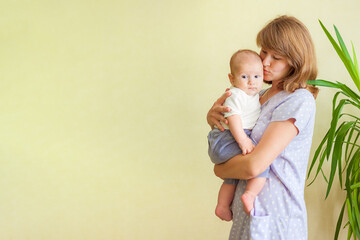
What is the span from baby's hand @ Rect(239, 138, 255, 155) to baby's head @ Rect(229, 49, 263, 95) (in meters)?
0.21

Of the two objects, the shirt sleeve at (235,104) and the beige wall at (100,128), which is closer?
the shirt sleeve at (235,104)

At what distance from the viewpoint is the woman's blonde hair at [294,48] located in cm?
180

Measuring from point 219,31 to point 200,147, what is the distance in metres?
0.79

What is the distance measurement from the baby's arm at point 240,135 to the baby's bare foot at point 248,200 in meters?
0.15

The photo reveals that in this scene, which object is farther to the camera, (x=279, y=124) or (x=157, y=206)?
(x=157, y=206)

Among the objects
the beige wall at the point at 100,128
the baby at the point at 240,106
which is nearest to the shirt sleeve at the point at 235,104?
the baby at the point at 240,106

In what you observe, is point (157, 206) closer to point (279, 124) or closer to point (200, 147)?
point (200, 147)

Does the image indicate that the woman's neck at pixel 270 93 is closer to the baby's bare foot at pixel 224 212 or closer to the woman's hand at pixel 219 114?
the woman's hand at pixel 219 114

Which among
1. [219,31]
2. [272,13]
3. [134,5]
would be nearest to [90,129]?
[134,5]

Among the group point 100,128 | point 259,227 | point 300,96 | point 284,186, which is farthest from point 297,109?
point 100,128

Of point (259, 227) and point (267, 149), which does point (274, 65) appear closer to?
point (267, 149)

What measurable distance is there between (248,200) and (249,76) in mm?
478

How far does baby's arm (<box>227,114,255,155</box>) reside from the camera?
176 cm

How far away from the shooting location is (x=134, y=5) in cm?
317
